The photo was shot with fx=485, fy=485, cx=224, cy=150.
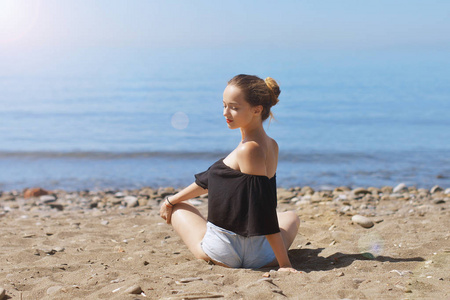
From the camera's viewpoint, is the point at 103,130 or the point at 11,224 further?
the point at 103,130

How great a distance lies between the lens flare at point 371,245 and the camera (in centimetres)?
420

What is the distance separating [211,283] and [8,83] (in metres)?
37.1

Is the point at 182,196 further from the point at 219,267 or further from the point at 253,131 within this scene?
the point at 253,131

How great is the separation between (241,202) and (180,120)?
17549 mm

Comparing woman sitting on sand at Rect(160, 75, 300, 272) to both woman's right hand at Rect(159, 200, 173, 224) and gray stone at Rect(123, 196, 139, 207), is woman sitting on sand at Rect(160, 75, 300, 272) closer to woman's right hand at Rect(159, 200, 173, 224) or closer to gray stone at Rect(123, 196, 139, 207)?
woman's right hand at Rect(159, 200, 173, 224)

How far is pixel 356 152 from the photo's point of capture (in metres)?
14.0

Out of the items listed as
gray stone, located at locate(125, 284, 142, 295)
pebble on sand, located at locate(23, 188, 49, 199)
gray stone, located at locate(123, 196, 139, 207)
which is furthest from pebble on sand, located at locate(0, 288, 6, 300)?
pebble on sand, located at locate(23, 188, 49, 199)

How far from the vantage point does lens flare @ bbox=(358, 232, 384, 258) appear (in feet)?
13.8

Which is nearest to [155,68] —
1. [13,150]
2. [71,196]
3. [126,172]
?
[13,150]

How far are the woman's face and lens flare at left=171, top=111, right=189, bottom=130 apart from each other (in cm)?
1502

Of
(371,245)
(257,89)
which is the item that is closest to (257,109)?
(257,89)

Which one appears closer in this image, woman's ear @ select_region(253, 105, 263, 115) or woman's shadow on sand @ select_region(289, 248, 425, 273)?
woman's ear @ select_region(253, 105, 263, 115)

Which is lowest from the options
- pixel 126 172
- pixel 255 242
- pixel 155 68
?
pixel 126 172

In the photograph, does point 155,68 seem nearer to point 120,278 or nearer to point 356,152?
point 356,152
